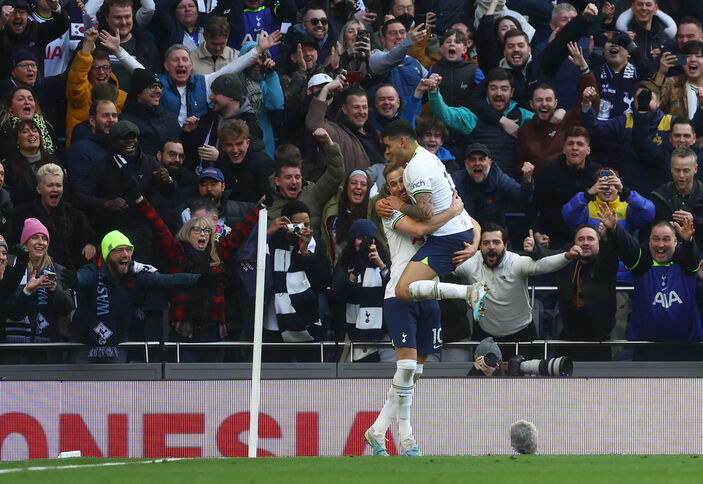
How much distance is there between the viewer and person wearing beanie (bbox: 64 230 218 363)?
532 inches

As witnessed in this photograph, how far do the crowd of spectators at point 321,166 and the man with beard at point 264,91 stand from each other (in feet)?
0.09

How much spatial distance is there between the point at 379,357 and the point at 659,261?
3051 millimetres

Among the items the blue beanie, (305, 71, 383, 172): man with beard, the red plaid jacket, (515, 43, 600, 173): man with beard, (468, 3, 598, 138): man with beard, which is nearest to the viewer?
the red plaid jacket

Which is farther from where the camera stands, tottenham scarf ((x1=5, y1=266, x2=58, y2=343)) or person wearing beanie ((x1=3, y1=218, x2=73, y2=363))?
tottenham scarf ((x1=5, y1=266, x2=58, y2=343))

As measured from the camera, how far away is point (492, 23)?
18703mm

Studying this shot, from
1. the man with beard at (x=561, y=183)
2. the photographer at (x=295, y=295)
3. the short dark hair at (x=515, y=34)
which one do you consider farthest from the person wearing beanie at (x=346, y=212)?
the short dark hair at (x=515, y=34)

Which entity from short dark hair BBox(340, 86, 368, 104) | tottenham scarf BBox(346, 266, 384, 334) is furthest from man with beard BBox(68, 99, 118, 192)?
tottenham scarf BBox(346, 266, 384, 334)

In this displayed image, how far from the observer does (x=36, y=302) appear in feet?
44.2

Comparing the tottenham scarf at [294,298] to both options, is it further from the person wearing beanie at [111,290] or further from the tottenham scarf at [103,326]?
the tottenham scarf at [103,326]

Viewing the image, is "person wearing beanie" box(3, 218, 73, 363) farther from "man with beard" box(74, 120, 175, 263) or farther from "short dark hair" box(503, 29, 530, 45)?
"short dark hair" box(503, 29, 530, 45)

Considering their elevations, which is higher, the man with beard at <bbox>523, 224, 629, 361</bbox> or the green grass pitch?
the man with beard at <bbox>523, 224, 629, 361</bbox>

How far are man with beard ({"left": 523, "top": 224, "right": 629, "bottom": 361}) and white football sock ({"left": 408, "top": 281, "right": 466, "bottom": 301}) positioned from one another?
2.69m

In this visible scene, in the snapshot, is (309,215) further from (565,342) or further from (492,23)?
(492,23)

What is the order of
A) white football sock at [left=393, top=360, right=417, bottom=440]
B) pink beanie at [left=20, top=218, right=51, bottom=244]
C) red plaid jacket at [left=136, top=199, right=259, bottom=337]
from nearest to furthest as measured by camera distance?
white football sock at [left=393, top=360, right=417, bottom=440], pink beanie at [left=20, top=218, right=51, bottom=244], red plaid jacket at [left=136, top=199, right=259, bottom=337]
